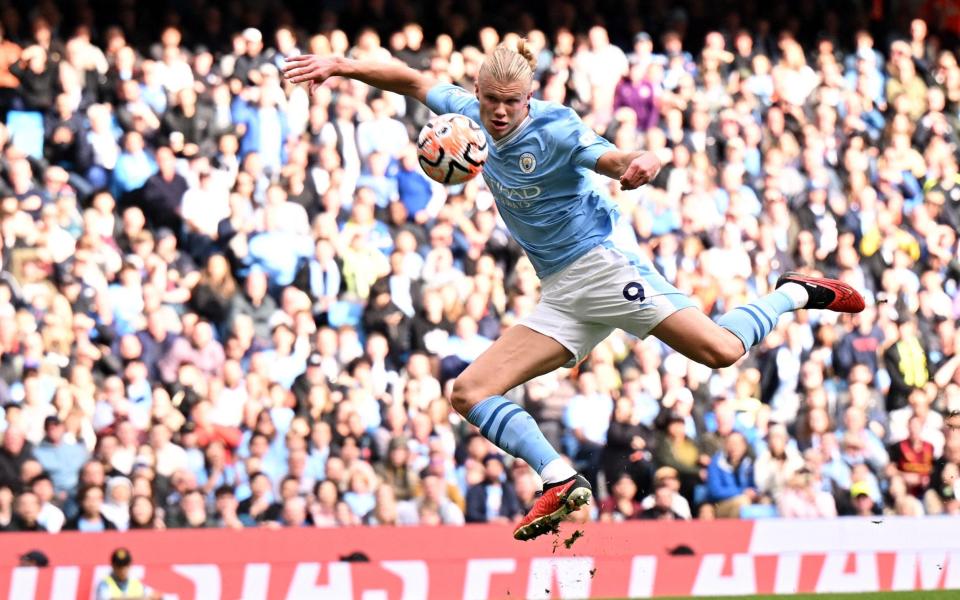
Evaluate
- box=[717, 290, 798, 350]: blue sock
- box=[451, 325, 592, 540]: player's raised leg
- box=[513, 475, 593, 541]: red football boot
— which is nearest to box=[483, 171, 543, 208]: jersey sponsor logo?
box=[451, 325, 592, 540]: player's raised leg

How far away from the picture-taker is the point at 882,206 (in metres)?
15.9

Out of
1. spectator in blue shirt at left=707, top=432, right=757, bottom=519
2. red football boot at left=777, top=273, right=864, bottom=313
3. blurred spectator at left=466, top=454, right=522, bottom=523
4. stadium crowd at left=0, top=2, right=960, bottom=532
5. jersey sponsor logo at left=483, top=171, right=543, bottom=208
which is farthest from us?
spectator in blue shirt at left=707, top=432, right=757, bottom=519

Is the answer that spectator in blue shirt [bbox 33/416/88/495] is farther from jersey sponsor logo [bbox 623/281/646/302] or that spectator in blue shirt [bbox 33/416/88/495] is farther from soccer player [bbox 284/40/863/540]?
jersey sponsor logo [bbox 623/281/646/302]

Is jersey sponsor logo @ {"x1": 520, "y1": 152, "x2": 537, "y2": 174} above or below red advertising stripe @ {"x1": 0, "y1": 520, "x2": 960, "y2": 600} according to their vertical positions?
above

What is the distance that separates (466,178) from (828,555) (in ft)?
19.8

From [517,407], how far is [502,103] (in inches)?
61.3

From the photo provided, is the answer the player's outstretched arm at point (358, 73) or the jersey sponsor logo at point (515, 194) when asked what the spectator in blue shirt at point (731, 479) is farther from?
the player's outstretched arm at point (358, 73)

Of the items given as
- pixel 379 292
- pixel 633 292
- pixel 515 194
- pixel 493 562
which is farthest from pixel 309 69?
pixel 379 292

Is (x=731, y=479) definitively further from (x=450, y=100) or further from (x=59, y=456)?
(x=450, y=100)

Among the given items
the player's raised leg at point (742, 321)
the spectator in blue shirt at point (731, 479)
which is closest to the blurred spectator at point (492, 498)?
the spectator in blue shirt at point (731, 479)

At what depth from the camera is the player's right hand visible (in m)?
8.12

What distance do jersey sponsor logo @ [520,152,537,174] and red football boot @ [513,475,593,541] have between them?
1.52 meters

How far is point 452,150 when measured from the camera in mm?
7605

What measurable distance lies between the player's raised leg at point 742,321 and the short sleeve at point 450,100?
4.82ft
